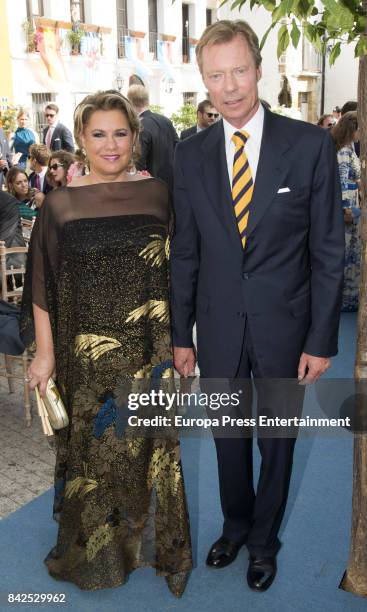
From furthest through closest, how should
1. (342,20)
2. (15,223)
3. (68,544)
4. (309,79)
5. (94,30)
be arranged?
1. (309,79)
2. (94,30)
3. (15,223)
4. (68,544)
5. (342,20)

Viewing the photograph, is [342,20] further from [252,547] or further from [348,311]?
[348,311]

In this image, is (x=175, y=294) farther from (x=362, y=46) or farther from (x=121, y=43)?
(x=121, y=43)

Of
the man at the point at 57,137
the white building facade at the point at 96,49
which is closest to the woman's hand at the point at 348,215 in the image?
the man at the point at 57,137

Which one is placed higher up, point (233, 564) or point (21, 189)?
point (21, 189)

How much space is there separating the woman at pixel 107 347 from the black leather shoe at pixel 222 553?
6.8 inches

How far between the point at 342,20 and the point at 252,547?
2.06 metres

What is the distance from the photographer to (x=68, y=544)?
2.96 m

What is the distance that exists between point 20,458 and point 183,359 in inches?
69.1

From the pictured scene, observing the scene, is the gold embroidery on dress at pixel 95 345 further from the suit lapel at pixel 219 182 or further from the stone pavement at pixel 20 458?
the stone pavement at pixel 20 458

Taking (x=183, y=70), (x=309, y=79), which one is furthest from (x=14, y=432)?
(x=309, y=79)

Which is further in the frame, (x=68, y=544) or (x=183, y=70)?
(x=183, y=70)

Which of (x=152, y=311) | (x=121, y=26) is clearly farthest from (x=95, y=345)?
(x=121, y=26)

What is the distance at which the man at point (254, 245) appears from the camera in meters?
2.59

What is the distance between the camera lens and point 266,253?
2.64 meters
